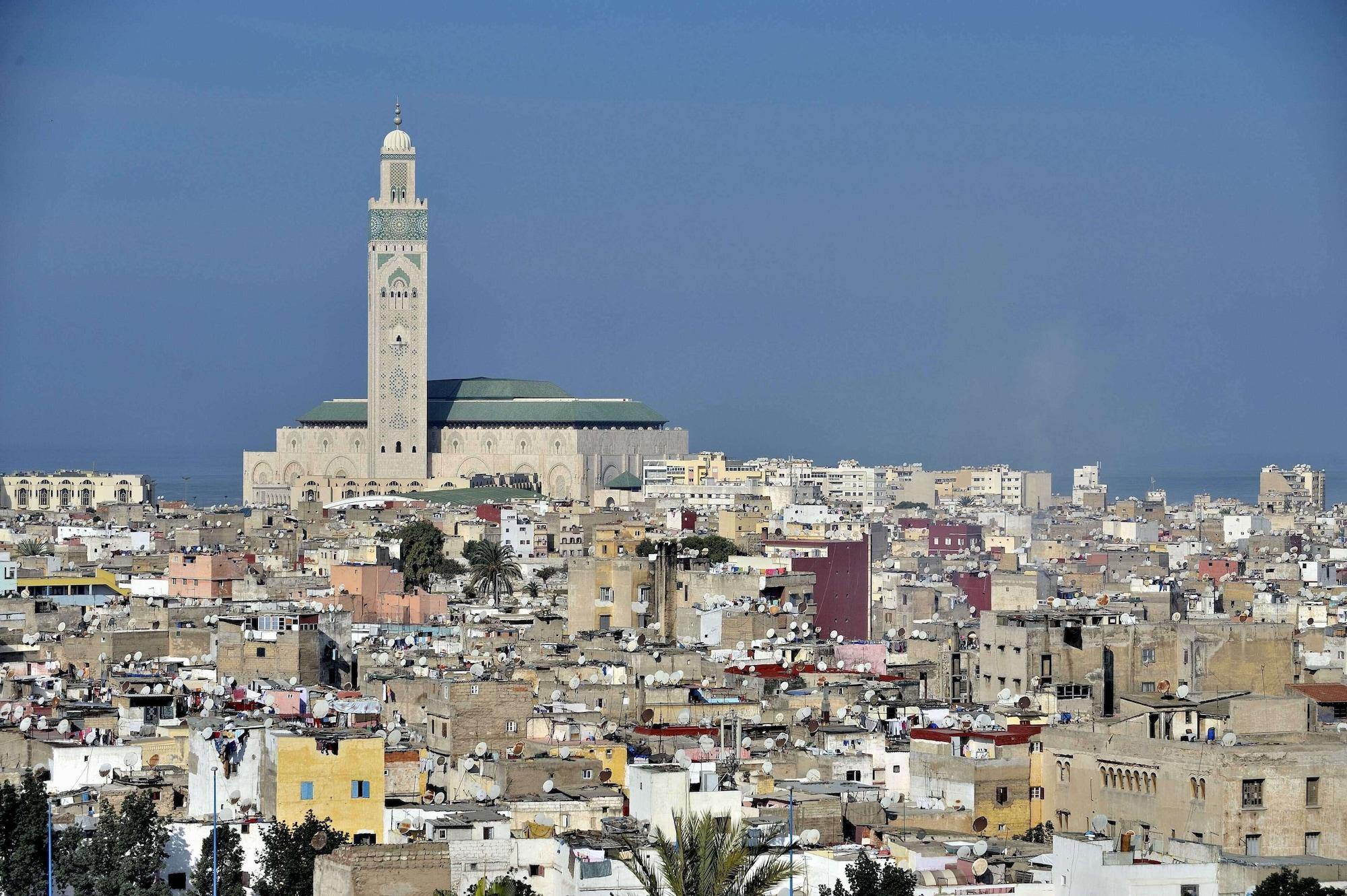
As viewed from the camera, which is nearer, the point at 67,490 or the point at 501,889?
the point at 501,889

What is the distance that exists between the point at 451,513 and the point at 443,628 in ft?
154

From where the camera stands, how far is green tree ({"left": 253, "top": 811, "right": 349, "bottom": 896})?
20.4 metres

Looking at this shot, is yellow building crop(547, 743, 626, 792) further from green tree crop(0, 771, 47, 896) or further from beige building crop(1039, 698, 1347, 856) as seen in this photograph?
green tree crop(0, 771, 47, 896)

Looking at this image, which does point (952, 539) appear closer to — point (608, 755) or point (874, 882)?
point (608, 755)

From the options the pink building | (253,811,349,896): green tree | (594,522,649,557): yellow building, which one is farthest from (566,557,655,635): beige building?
(253,811,349,896): green tree

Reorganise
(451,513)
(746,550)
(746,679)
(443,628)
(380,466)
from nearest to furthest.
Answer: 1. (746,679)
2. (443,628)
3. (746,550)
4. (451,513)
5. (380,466)

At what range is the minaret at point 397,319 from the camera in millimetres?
125125

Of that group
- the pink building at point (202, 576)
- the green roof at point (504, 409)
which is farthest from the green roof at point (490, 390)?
the pink building at point (202, 576)

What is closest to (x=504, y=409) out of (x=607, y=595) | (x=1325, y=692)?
(x=607, y=595)

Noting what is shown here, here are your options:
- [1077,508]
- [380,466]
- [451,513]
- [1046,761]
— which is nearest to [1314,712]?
[1046,761]

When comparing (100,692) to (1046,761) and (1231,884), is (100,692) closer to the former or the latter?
(1046,761)

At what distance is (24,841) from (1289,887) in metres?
8.89

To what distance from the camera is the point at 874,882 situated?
19.5m

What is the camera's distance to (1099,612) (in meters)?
36.2
